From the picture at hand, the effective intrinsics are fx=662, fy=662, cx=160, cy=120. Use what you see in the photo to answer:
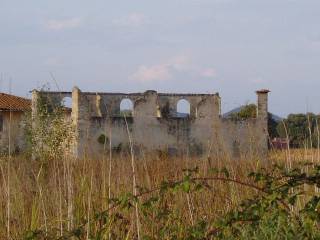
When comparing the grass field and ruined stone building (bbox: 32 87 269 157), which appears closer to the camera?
the grass field

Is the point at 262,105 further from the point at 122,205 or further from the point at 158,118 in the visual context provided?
the point at 122,205

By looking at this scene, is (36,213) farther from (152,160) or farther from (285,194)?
(152,160)

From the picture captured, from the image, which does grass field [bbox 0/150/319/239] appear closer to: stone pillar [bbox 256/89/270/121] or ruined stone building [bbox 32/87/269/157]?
ruined stone building [bbox 32/87/269/157]

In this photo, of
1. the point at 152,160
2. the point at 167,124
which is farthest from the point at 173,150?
the point at 152,160

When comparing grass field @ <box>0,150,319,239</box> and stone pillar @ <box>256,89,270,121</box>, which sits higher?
stone pillar @ <box>256,89,270,121</box>

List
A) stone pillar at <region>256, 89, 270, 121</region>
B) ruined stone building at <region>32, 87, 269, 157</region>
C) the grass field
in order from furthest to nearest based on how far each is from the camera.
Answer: stone pillar at <region>256, 89, 270, 121</region>
ruined stone building at <region>32, 87, 269, 157</region>
the grass field

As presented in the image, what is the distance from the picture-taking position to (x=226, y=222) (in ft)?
10.8

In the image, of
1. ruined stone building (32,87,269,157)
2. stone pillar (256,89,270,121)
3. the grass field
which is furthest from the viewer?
stone pillar (256,89,270,121)

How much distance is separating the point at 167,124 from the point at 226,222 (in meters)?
25.1

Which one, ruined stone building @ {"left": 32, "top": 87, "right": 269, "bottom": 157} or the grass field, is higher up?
ruined stone building @ {"left": 32, "top": 87, "right": 269, "bottom": 157}

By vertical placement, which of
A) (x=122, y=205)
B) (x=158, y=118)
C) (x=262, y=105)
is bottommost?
(x=122, y=205)

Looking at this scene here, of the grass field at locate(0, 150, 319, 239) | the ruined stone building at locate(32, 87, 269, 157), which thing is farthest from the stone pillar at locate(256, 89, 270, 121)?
the grass field at locate(0, 150, 319, 239)

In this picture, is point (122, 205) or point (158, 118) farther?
point (158, 118)

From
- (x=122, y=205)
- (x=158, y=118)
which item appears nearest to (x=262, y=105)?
(x=158, y=118)
